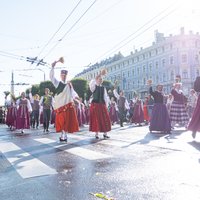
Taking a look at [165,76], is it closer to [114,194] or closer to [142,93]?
[142,93]

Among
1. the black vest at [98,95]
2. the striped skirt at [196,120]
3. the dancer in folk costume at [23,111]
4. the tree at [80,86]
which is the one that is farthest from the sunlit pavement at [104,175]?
the tree at [80,86]

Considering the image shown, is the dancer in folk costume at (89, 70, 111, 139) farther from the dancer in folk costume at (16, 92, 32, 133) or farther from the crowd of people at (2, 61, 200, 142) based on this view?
the dancer in folk costume at (16, 92, 32, 133)

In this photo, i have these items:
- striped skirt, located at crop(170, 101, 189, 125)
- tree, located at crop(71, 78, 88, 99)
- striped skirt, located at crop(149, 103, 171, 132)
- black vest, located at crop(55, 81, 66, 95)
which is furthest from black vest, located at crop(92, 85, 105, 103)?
tree, located at crop(71, 78, 88, 99)

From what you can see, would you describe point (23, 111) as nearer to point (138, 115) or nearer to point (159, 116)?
point (159, 116)

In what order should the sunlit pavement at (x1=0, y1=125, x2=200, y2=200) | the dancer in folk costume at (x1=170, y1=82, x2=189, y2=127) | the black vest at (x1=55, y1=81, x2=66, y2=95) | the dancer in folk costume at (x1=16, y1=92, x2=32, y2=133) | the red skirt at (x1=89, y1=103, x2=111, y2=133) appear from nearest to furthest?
1. the sunlit pavement at (x1=0, y1=125, x2=200, y2=200)
2. the black vest at (x1=55, y1=81, x2=66, y2=95)
3. the red skirt at (x1=89, y1=103, x2=111, y2=133)
4. the dancer in folk costume at (x1=170, y1=82, x2=189, y2=127)
5. the dancer in folk costume at (x1=16, y1=92, x2=32, y2=133)

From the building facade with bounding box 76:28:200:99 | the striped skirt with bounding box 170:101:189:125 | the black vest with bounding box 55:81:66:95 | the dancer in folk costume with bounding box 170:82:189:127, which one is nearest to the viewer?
the black vest with bounding box 55:81:66:95

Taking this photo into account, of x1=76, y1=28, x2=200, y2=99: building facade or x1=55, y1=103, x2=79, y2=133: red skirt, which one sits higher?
x1=76, y1=28, x2=200, y2=99: building facade

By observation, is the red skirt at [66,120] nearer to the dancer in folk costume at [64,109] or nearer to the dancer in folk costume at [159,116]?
the dancer in folk costume at [64,109]

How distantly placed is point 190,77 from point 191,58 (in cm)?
478

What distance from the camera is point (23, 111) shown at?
15.3 metres

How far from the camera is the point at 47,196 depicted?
140 inches

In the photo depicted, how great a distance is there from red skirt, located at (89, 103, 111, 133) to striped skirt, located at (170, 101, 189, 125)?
14.0 ft

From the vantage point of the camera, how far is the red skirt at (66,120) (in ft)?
30.6

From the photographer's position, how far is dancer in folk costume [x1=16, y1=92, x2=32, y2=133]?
1502 cm
